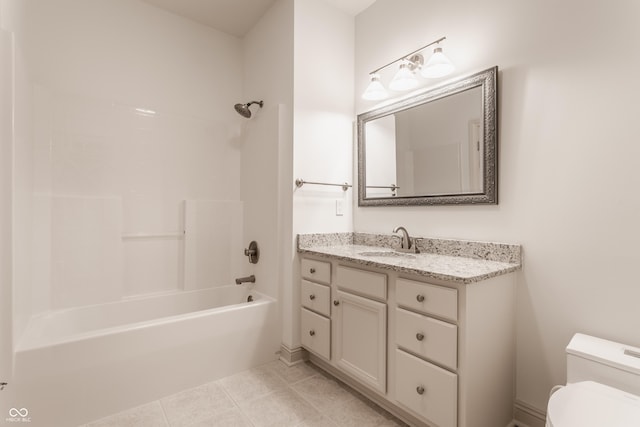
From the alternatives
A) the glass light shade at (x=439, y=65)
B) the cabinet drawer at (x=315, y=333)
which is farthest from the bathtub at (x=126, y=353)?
the glass light shade at (x=439, y=65)

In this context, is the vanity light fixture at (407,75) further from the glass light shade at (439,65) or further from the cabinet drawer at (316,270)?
the cabinet drawer at (316,270)

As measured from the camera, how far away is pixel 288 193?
7.14 feet

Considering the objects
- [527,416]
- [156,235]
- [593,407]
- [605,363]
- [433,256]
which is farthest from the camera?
[156,235]

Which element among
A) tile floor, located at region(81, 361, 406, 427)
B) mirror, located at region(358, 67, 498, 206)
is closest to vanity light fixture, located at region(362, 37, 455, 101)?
mirror, located at region(358, 67, 498, 206)

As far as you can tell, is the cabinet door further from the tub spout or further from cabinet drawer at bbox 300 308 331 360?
the tub spout

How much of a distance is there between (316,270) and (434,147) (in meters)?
1.11

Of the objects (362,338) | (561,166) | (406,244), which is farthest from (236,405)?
(561,166)

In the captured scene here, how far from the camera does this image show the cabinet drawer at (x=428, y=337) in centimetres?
124

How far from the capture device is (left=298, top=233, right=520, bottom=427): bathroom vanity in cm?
124

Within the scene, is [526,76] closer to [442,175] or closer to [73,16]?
[442,175]

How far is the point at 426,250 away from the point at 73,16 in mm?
2914

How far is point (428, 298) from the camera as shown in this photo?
4.37 ft

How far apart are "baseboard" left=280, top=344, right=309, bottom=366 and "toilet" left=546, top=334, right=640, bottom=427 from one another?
4.98 feet
